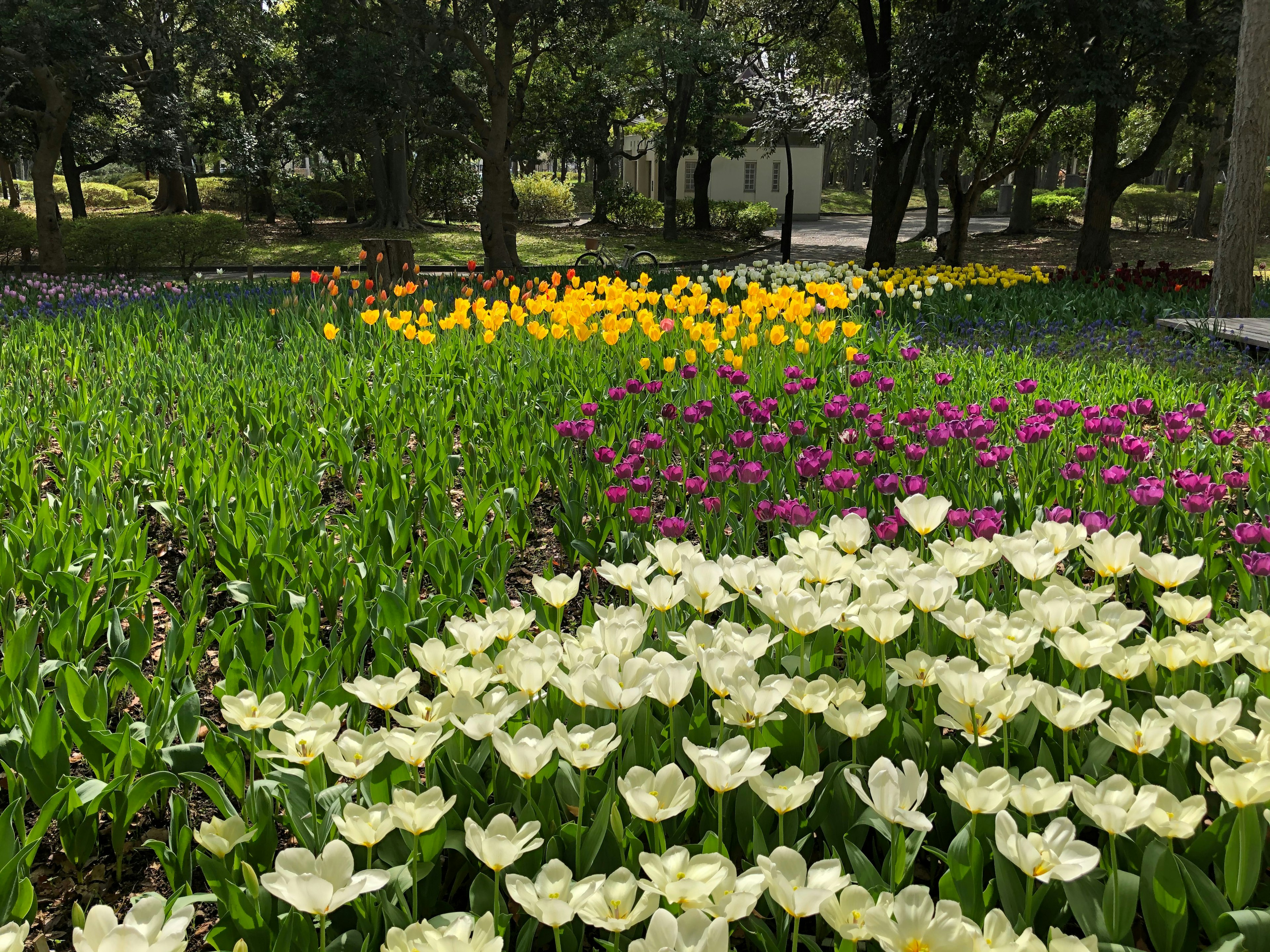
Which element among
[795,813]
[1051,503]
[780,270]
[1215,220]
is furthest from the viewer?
[1215,220]

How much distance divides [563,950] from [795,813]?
45 cm

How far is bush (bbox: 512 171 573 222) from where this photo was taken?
35438 millimetres

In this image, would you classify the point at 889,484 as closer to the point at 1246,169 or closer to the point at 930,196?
the point at 1246,169

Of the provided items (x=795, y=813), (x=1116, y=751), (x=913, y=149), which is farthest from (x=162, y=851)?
(x=913, y=149)

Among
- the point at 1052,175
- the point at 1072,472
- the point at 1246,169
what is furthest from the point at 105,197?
the point at 1052,175

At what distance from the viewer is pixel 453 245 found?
25234 millimetres

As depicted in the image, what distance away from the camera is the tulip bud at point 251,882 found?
4.40 ft

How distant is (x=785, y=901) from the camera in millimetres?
1150

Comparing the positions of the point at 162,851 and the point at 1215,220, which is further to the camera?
the point at 1215,220

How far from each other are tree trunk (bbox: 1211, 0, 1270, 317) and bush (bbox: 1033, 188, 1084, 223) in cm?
2511

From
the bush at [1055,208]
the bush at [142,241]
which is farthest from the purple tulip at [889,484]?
the bush at [1055,208]

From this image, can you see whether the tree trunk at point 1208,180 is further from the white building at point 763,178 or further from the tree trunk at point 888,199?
the white building at point 763,178

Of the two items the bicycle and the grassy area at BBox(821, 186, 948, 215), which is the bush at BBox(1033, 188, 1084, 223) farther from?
the bicycle

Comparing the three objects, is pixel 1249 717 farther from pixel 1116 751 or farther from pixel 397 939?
pixel 397 939
